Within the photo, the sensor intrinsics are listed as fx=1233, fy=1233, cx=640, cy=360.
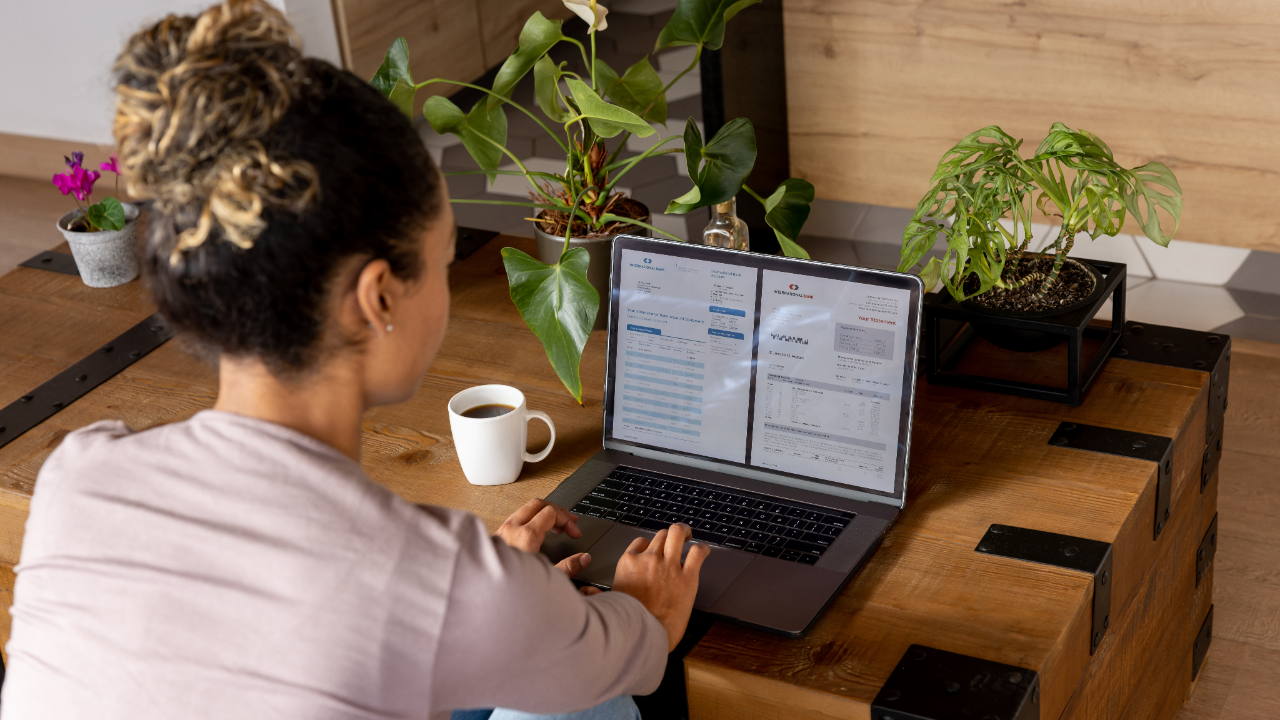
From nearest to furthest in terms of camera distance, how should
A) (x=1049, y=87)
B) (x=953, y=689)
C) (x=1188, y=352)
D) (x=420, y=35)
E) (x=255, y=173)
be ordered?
(x=255, y=173), (x=953, y=689), (x=1188, y=352), (x=1049, y=87), (x=420, y=35)

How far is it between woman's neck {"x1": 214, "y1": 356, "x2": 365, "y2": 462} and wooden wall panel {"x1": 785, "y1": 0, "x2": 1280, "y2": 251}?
2.13 metres

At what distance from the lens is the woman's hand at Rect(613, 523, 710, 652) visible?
1.04 meters

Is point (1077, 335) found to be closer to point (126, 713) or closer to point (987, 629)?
point (987, 629)

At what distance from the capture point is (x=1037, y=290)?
54.6 inches

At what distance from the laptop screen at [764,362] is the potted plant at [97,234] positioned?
2.78 feet

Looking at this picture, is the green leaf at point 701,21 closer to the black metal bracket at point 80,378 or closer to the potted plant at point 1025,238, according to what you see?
the potted plant at point 1025,238

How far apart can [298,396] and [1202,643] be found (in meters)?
1.39

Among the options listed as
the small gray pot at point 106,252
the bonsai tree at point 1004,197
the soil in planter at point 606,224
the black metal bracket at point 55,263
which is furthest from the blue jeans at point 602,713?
the black metal bracket at point 55,263

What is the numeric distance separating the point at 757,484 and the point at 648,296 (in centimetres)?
23

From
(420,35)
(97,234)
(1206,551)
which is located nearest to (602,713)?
(1206,551)

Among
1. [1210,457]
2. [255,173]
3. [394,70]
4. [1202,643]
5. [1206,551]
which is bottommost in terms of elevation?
[1202,643]

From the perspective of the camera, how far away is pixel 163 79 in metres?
0.75

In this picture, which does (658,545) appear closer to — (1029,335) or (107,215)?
(1029,335)

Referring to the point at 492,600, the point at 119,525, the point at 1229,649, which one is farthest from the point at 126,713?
the point at 1229,649
